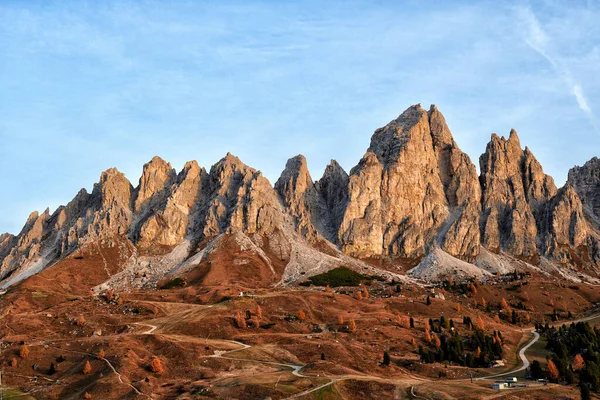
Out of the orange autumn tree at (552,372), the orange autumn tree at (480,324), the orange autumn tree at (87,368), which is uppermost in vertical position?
the orange autumn tree at (480,324)

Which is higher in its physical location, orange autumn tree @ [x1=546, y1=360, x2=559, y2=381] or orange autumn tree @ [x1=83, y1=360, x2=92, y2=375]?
orange autumn tree @ [x1=83, y1=360, x2=92, y2=375]

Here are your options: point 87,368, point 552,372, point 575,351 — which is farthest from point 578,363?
point 87,368

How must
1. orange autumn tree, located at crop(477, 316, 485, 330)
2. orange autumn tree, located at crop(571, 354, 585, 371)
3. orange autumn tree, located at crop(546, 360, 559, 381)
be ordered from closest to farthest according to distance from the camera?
orange autumn tree, located at crop(546, 360, 559, 381)
orange autumn tree, located at crop(571, 354, 585, 371)
orange autumn tree, located at crop(477, 316, 485, 330)


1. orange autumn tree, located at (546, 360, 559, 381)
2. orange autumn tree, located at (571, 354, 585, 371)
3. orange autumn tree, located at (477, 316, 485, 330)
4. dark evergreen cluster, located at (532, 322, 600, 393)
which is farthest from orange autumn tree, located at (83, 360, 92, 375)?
orange autumn tree, located at (477, 316, 485, 330)

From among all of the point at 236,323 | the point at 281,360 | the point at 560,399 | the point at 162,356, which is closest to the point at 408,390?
the point at 560,399

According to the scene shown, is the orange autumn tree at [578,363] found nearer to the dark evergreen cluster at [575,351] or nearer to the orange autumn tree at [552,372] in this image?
the dark evergreen cluster at [575,351]

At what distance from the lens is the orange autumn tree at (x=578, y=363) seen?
134 m

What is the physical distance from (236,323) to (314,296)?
145 ft

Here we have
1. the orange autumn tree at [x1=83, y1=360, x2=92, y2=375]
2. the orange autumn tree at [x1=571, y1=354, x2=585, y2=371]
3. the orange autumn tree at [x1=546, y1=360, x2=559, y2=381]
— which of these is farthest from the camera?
the orange autumn tree at [x1=571, y1=354, x2=585, y2=371]

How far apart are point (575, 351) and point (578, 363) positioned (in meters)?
19.4

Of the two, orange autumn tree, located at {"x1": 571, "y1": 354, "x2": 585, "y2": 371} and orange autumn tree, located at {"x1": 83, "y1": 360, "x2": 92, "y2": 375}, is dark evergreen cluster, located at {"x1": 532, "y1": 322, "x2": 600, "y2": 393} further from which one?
orange autumn tree, located at {"x1": 83, "y1": 360, "x2": 92, "y2": 375}

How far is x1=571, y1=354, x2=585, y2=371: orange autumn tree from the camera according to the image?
133625 mm

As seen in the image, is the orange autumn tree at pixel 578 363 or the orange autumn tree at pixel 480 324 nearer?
the orange autumn tree at pixel 578 363

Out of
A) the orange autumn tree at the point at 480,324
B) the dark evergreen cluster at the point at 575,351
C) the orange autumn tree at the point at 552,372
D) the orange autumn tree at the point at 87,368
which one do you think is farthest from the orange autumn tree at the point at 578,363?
the orange autumn tree at the point at 87,368
